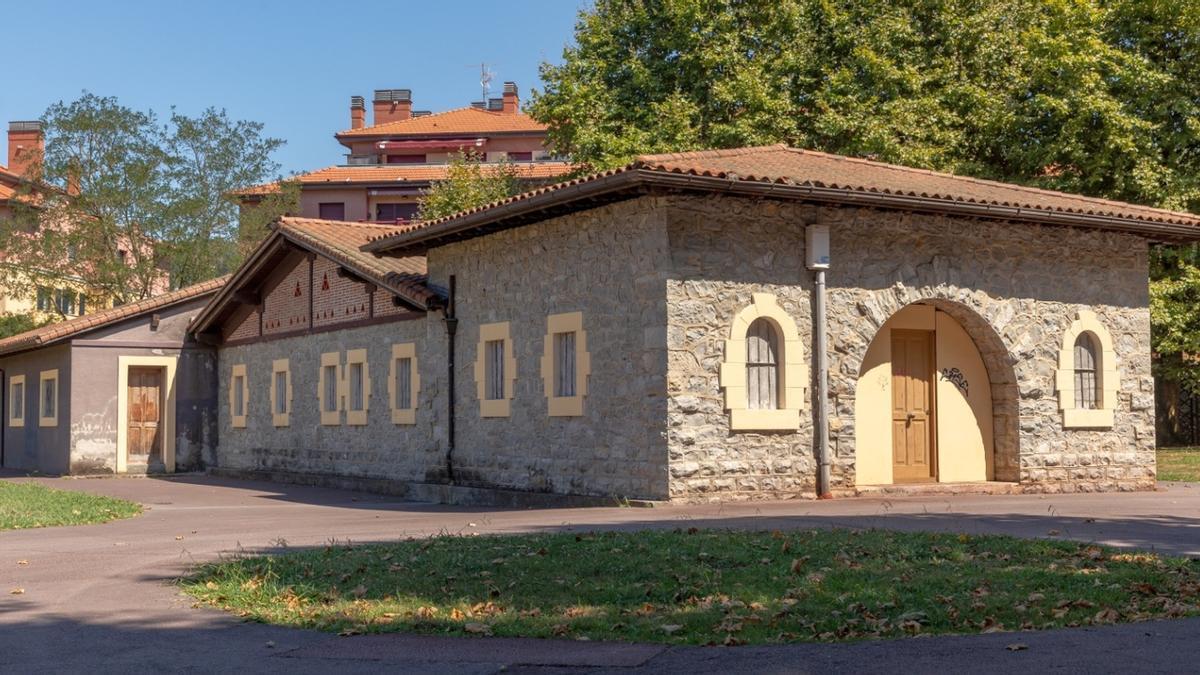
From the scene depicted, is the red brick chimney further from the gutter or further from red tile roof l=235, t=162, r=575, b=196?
the gutter

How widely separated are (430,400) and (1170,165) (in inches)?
643

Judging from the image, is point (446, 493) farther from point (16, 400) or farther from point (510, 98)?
point (510, 98)

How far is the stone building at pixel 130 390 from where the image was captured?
29.6 metres

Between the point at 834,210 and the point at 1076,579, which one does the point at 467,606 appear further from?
the point at 834,210

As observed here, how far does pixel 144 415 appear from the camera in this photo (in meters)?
30.6

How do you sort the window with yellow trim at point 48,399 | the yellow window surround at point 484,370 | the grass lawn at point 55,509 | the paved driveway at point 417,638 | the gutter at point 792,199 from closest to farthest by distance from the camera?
1. the paved driveway at point 417,638
2. the gutter at point 792,199
3. the grass lawn at point 55,509
4. the yellow window surround at point 484,370
5. the window with yellow trim at point 48,399

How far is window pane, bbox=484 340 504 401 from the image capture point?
752 inches

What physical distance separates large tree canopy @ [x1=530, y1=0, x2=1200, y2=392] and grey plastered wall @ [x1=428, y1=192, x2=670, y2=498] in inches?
490

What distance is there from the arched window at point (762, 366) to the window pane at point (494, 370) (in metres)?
4.25

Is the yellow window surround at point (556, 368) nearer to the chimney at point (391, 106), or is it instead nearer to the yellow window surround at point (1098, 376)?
the yellow window surround at point (1098, 376)

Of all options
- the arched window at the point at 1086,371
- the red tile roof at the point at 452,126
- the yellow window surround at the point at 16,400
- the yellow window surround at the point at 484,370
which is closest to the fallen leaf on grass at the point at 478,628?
the yellow window surround at the point at 484,370

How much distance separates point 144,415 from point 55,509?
13819 mm

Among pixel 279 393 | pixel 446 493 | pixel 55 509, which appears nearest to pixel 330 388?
pixel 279 393

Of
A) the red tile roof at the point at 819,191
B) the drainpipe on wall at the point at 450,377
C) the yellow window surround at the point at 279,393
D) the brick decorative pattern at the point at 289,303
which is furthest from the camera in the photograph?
the yellow window surround at the point at 279,393
